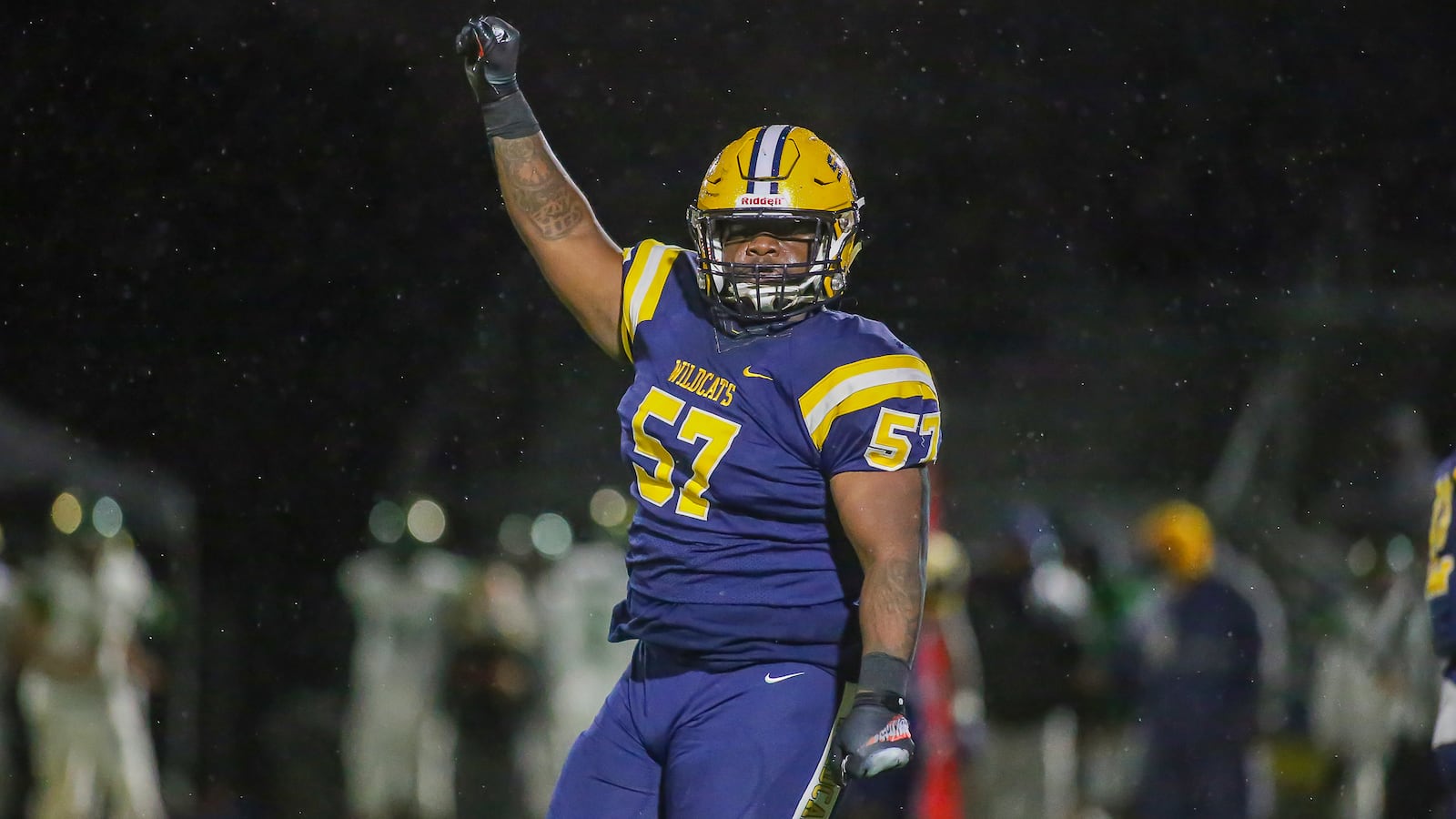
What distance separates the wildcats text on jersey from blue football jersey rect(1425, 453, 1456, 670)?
1.39m

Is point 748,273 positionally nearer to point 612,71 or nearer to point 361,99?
point 361,99

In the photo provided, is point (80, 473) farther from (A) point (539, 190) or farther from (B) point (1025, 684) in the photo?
(A) point (539, 190)

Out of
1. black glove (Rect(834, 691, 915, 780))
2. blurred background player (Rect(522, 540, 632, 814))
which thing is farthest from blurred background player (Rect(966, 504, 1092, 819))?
black glove (Rect(834, 691, 915, 780))

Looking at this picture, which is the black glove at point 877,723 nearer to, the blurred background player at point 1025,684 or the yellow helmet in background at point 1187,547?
the yellow helmet in background at point 1187,547

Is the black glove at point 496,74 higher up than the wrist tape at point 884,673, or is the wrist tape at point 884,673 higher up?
the black glove at point 496,74

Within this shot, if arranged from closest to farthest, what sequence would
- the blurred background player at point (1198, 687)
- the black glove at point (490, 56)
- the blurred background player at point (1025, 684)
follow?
1. the black glove at point (490, 56)
2. the blurred background player at point (1198, 687)
3. the blurred background player at point (1025, 684)

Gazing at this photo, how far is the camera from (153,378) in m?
11.9

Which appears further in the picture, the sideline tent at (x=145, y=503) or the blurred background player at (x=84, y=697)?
the sideline tent at (x=145, y=503)

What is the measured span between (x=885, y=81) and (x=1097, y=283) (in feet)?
12.5

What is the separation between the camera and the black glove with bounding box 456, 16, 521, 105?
2648mm

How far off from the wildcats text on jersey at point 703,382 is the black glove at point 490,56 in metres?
0.63

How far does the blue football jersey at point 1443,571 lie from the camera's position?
110 inches

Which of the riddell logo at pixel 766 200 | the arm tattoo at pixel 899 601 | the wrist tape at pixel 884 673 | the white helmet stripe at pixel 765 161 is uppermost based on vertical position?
the white helmet stripe at pixel 765 161

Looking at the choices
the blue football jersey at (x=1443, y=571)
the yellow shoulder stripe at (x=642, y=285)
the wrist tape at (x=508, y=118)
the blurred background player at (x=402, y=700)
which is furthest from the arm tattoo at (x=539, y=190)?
the blurred background player at (x=402, y=700)
